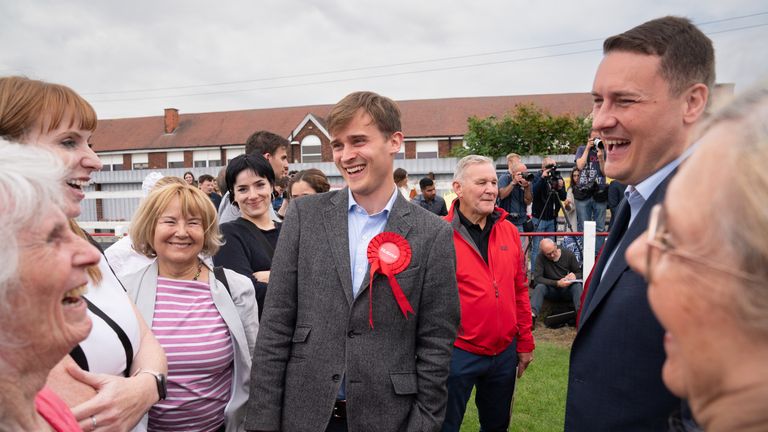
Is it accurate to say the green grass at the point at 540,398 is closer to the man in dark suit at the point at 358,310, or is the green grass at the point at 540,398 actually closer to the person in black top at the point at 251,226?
the person in black top at the point at 251,226

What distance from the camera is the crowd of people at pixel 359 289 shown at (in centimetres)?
86

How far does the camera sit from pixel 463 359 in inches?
147

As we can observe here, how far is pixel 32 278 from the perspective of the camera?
1.14 metres

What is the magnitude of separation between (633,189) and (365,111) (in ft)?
4.05

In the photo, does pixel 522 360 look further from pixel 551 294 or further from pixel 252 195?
pixel 551 294

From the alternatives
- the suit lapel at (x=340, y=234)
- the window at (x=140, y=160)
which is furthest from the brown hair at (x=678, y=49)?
the window at (x=140, y=160)

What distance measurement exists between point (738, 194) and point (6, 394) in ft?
5.04

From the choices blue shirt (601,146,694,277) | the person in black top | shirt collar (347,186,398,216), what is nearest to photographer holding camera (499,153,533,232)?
the person in black top

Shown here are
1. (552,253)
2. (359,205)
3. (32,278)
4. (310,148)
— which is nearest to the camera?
(32,278)

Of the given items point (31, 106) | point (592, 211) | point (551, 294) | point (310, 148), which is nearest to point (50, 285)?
point (31, 106)

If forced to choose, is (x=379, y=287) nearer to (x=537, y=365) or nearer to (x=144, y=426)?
(x=144, y=426)

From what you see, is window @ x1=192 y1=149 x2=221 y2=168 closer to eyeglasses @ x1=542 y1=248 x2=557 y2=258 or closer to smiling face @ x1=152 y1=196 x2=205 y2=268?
eyeglasses @ x1=542 y1=248 x2=557 y2=258

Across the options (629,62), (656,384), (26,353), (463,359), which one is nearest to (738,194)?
(656,384)

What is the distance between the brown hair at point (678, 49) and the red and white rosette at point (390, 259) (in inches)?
49.0
